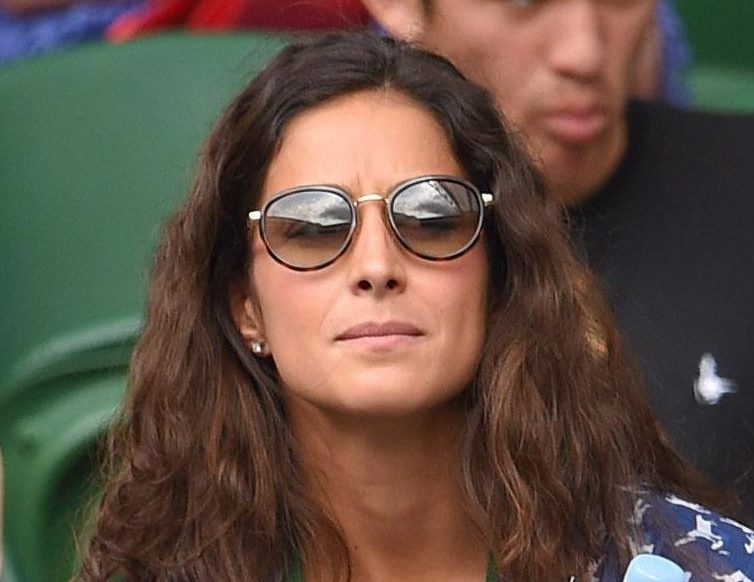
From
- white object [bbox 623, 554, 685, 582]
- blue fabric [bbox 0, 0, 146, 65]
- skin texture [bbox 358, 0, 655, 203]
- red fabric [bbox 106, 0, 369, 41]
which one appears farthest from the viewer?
blue fabric [bbox 0, 0, 146, 65]

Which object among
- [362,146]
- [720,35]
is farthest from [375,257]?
[720,35]

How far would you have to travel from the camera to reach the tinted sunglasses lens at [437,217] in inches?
69.2

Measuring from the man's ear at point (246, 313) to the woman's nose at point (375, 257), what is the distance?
0.20 metres

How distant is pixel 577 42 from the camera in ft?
8.14

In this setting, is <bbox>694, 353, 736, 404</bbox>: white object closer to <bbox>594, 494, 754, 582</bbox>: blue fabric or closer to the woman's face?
<bbox>594, 494, 754, 582</bbox>: blue fabric

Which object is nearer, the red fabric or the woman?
the woman

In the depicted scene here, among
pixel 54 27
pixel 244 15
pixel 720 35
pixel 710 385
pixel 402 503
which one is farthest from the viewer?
pixel 720 35

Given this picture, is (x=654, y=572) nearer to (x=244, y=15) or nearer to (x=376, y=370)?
(x=376, y=370)

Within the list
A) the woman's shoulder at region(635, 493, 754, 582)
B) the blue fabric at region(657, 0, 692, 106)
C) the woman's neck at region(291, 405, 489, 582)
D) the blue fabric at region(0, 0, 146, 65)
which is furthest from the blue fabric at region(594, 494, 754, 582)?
the blue fabric at region(0, 0, 146, 65)

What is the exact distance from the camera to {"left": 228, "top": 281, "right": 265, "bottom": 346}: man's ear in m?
1.93

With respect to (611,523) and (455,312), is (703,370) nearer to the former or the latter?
(611,523)

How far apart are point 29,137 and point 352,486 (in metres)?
1.16

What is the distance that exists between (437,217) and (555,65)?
782 millimetres

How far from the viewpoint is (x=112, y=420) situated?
2.23 m
